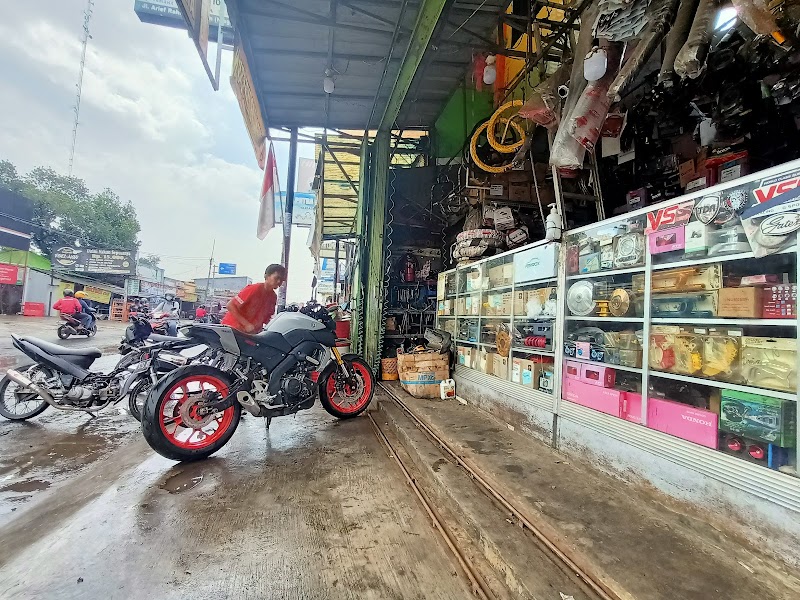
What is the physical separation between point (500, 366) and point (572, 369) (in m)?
1.12

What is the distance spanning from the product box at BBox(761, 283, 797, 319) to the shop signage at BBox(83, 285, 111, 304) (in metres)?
30.0

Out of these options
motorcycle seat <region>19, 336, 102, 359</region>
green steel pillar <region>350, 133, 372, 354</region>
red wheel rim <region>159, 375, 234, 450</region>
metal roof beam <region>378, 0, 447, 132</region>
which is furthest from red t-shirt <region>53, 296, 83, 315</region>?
metal roof beam <region>378, 0, 447, 132</region>

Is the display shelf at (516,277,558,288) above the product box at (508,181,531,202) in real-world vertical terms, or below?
below

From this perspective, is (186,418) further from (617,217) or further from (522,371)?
(617,217)

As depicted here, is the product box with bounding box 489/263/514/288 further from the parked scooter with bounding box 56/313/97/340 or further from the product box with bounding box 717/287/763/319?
the parked scooter with bounding box 56/313/97/340

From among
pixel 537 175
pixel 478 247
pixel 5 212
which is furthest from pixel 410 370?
pixel 5 212

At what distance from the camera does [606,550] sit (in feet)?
5.79

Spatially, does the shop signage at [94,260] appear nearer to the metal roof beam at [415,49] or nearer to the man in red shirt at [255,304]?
the metal roof beam at [415,49]

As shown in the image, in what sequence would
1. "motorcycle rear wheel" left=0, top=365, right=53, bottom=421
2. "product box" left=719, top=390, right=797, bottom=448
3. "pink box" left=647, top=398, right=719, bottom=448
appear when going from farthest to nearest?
"motorcycle rear wheel" left=0, top=365, right=53, bottom=421, "pink box" left=647, top=398, right=719, bottom=448, "product box" left=719, top=390, right=797, bottom=448

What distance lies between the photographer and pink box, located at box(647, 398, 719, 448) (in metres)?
2.09

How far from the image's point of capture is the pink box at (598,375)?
279cm

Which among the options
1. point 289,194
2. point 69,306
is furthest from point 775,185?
point 69,306

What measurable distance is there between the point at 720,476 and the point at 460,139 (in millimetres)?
6114

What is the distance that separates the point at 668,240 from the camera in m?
2.44
